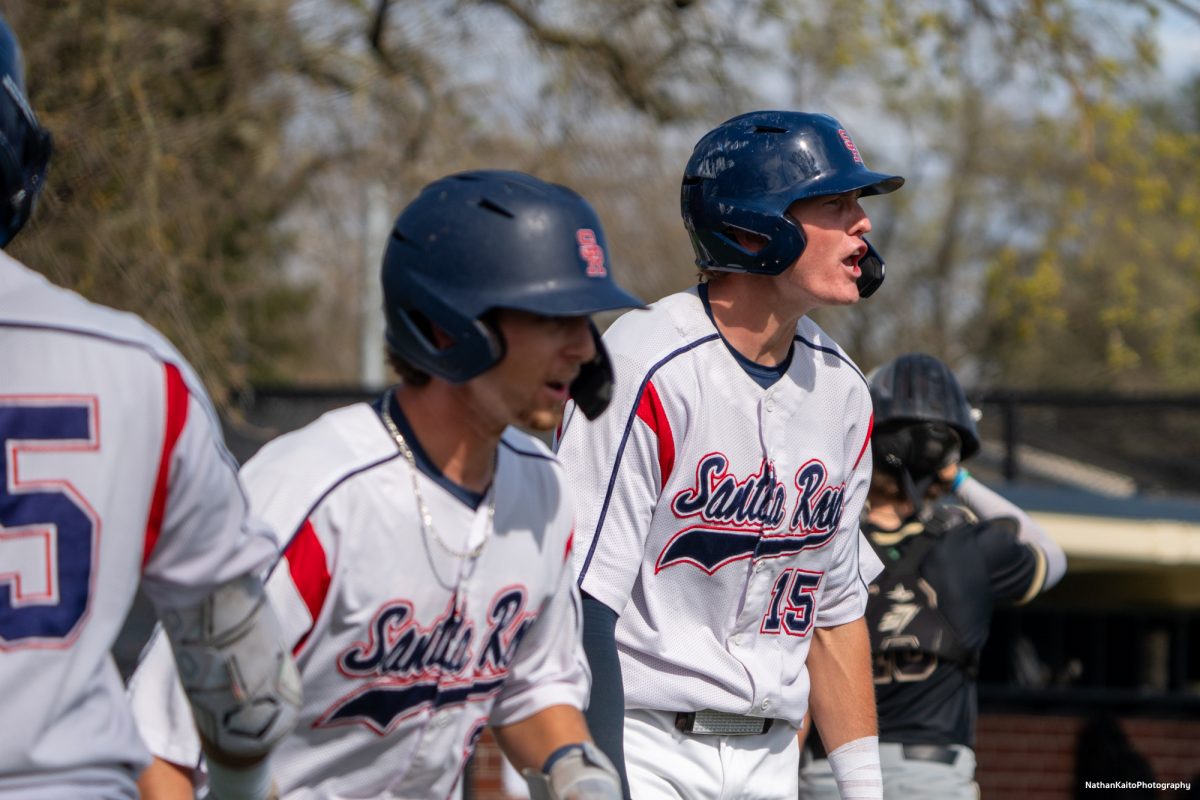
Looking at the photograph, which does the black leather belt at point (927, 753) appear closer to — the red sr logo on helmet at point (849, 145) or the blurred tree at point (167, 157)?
the red sr logo on helmet at point (849, 145)

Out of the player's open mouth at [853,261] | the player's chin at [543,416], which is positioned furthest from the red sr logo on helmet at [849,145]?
the player's chin at [543,416]

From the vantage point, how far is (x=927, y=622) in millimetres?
5164

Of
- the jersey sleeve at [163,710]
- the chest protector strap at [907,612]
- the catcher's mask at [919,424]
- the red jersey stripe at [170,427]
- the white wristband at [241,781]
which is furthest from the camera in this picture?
the catcher's mask at [919,424]

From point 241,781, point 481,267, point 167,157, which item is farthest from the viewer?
point 167,157

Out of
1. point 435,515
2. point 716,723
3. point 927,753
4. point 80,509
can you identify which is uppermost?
point 80,509

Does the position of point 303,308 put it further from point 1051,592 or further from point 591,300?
point 591,300

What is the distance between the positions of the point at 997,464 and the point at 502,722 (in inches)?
386

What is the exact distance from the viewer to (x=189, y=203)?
9.05 meters

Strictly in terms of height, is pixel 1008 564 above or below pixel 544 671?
below

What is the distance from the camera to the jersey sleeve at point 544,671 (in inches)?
119

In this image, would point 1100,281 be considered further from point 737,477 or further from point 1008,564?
point 737,477

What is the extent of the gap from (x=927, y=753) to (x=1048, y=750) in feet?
15.5

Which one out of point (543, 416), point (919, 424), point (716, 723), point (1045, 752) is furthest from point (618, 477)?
point (1045, 752)

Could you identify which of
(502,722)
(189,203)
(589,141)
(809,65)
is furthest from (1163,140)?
(502,722)
